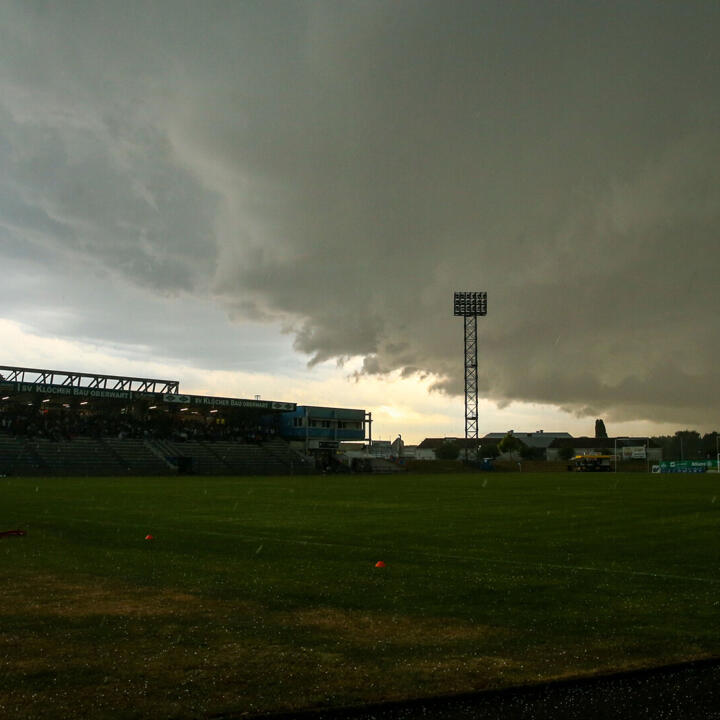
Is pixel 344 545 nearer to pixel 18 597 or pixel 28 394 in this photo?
pixel 18 597

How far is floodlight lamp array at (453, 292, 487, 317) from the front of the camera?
96.3 metres

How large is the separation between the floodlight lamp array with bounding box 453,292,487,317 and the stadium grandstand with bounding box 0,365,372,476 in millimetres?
25111

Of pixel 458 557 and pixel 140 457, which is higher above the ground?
pixel 140 457

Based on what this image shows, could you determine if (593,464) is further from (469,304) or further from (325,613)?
(325,613)

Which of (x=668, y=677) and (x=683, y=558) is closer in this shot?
(x=668, y=677)

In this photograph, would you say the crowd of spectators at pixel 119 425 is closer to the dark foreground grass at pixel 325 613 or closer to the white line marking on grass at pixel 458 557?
the white line marking on grass at pixel 458 557

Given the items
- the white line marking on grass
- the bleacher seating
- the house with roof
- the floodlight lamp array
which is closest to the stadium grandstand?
the bleacher seating

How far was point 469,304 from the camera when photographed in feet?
317

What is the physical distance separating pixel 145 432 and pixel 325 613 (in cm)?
8314

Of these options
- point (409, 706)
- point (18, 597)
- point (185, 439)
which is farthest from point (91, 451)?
point (409, 706)

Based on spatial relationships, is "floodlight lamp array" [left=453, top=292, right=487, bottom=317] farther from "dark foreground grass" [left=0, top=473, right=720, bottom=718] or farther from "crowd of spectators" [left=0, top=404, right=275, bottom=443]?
"dark foreground grass" [left=0, top=473, right=720, bottom=718]

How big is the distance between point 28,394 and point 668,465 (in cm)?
7573

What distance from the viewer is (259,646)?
6723 millimetres

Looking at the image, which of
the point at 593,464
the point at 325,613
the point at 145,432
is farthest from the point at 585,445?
the point at 325,613
